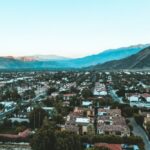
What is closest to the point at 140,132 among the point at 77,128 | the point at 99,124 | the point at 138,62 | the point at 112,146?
the point at 99,124

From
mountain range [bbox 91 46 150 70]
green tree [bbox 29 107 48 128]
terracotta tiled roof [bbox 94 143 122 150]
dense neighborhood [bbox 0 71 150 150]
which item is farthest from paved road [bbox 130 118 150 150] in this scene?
mountain range [bbox 91 46 150 70]

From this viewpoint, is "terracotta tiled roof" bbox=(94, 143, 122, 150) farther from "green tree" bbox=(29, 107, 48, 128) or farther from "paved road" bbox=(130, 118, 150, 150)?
"green tree" bbox=(29, 107, 48, 128)

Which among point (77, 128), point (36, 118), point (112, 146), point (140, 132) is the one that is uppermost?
point (36, 118)

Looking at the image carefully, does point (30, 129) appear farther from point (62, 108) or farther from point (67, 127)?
point (62, 108)

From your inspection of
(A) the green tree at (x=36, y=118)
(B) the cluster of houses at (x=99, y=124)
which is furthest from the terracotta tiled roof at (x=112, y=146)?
(A) the green tree at (x=36, y=118)

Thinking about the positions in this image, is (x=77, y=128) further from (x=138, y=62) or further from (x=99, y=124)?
(x=138, y=62)

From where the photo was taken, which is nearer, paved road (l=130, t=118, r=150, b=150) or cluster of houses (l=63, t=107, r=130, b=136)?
paved road (l=130, t=118, r=150, b=150)

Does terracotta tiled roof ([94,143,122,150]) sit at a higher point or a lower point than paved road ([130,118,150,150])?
higher

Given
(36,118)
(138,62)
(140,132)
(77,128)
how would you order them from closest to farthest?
1. (77,128)
2. (140,132)
3. (36,118)
4. (138,62)

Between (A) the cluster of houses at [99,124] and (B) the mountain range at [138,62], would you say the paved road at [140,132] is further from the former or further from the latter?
(B) the mountain range at [138,62]

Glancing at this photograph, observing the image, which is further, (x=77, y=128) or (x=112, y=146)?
(x=77, y=128)

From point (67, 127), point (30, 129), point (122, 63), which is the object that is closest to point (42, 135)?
point (67, 127)
